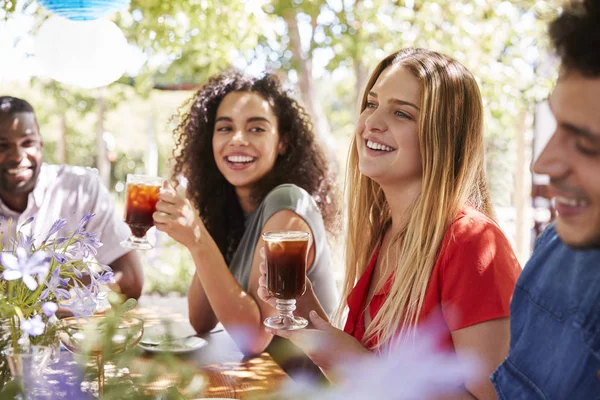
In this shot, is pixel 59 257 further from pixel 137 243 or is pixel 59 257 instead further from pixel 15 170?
pixel 15 170

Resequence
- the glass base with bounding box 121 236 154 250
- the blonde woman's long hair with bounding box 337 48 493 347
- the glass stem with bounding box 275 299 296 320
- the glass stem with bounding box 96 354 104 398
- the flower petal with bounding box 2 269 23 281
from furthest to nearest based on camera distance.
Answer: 1. the glass base with bounding box 121 236 154 250
2. the glass stem with bounding box 275 299 296 320
3. the blonde woman's long hair with bounding box 337 48 493 347
4. the flower petal with bounding box 2 269 23 281
5. the glass stem with bounding box 96 354 104 398

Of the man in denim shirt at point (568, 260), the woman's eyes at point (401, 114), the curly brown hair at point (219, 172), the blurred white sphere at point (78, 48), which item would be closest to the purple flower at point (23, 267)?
the man in denim shirt at point (568, 260)

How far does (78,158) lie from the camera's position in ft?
44.8

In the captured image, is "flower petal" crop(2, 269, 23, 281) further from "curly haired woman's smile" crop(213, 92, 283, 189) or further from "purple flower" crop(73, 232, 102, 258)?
"curly haired woman's smile" crop(213, 92, 283, 189)

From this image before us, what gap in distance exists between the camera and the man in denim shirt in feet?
3.22

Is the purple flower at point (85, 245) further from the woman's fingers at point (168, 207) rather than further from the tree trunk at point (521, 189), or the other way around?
the tree trunk at point (521, 189)

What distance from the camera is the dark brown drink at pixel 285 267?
1938 millimetres

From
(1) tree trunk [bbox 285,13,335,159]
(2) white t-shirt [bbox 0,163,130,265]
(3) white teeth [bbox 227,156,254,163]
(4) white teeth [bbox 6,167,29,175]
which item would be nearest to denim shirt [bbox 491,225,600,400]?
(3) white teeth [bbox 227,156,254,163]

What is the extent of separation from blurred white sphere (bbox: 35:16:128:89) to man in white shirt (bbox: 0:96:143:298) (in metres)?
0.69

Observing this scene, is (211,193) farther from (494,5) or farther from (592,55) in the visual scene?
(494,5)

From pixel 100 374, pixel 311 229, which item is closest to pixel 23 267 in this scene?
pixel 100 374

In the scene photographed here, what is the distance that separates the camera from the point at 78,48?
138 inches

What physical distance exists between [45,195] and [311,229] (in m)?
1.34

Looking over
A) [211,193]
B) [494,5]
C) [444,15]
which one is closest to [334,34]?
[444,15]
